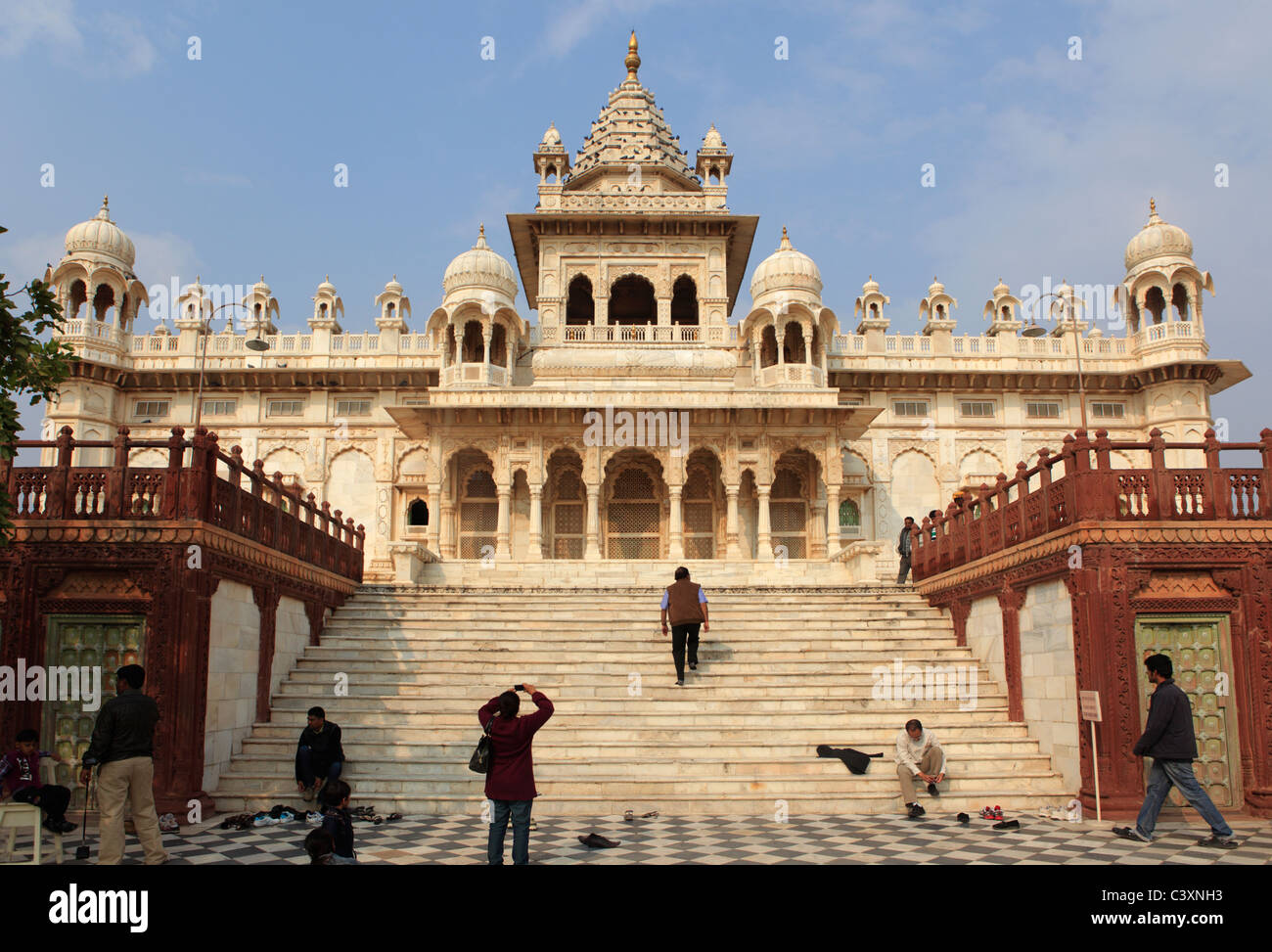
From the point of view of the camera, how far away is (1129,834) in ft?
33.5

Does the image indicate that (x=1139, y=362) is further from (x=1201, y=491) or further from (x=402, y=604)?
(x=402, y=604)

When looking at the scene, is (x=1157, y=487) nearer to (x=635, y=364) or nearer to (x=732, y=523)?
(x=732, y=523)

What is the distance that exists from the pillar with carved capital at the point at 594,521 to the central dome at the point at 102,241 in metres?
18.7

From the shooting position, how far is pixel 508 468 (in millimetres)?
27922

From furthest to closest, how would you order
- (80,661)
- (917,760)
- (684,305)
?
(684,305), (917,760), (80,661)

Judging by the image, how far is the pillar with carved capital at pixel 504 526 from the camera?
27.4m

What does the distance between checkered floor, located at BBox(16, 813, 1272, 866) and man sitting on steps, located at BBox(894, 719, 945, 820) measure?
0.43m

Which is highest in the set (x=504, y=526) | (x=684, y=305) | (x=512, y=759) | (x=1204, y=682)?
(x=684, y=305)

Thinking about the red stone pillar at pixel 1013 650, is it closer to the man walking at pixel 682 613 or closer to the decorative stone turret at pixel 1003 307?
the man walking at pixel 682 613

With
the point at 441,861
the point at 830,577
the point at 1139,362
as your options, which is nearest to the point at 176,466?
the point at 441,861

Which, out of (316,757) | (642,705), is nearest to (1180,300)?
(642,705)

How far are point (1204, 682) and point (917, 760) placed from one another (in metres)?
3.38
